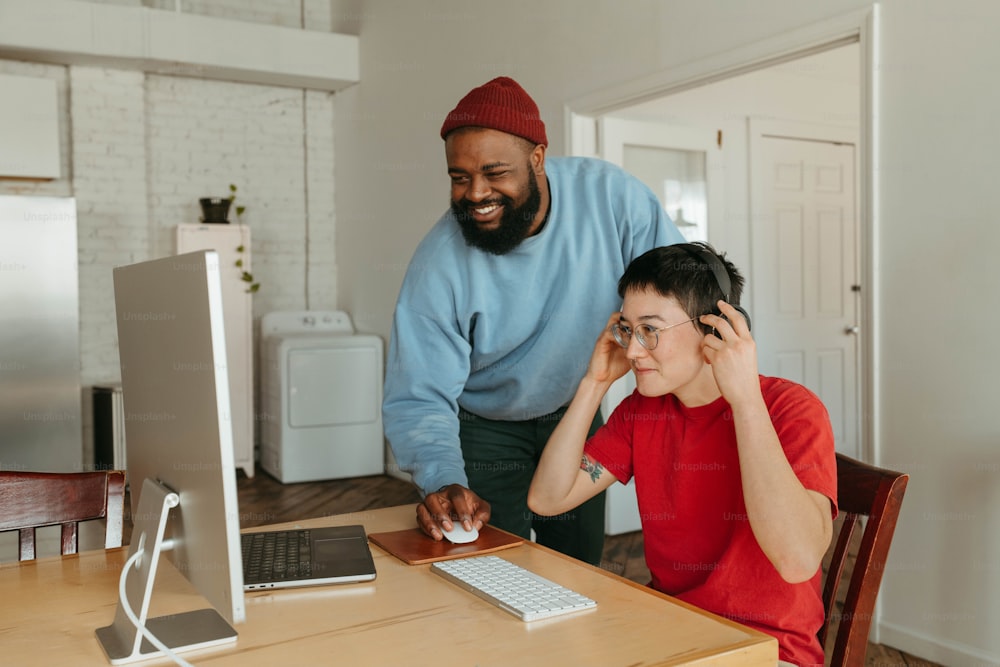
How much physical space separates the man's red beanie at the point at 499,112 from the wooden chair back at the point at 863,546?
951mm

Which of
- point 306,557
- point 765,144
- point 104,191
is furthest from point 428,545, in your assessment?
point 104,191

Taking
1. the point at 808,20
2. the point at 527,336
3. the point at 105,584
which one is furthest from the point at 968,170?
the point at 105,584

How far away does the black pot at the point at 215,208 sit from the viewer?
6016 mm

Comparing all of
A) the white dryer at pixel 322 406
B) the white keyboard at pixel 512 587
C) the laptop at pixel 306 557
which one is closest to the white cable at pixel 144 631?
the laptop at pixel 306 557

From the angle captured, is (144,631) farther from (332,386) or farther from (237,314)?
(237,314)

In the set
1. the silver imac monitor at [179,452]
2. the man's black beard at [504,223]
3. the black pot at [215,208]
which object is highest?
the black pot at [215,208]

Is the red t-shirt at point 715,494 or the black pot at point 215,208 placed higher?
the black pot at point 215,208

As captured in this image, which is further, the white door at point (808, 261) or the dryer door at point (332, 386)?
the dryer door at point (332, 386)

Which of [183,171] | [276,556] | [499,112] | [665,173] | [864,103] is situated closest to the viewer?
[276,556]

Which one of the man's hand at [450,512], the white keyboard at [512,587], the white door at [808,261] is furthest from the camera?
the white door at [808,261]

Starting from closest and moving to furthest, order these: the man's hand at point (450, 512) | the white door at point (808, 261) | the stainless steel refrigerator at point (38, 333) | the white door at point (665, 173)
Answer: the man's hand at point (450, 512), the white door at point (665, 173), the stainless steel refrigerator at point (38, 333), the white door at point (808, 261)

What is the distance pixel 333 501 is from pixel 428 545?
3872mm

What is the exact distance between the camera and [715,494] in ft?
4.98

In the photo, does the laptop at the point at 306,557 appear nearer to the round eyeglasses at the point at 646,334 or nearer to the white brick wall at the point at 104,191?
the round eyeglasses at the point at 646,334
